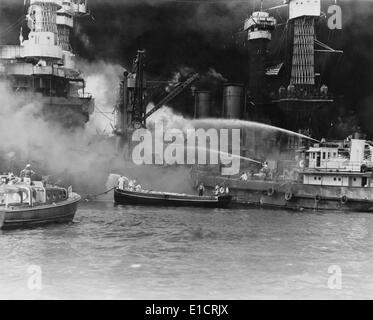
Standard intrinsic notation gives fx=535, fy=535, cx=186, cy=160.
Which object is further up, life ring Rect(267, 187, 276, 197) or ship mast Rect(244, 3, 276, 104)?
ship mast Rect(244, 3, 276, 104)

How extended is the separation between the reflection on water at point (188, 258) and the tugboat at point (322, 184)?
7.64 meters

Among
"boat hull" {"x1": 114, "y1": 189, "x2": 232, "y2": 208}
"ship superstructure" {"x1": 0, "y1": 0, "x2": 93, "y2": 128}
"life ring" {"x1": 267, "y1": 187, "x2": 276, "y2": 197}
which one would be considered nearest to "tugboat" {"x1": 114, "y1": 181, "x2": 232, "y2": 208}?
"boat hull" {"x1": 114, "y1": 189, "x2": 232, "y2": 208}

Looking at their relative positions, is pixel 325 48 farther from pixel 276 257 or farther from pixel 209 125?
pixel 276 257

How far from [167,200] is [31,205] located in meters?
18.1

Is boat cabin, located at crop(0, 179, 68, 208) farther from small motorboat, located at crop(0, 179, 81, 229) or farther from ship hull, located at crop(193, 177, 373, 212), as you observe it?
ship hull, located at crop(193, 177, 373, 212)

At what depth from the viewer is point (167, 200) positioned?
164ft

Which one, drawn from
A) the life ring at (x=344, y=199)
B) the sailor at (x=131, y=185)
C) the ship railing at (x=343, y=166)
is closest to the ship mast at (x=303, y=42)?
the ship railing at (x=343, y=166)

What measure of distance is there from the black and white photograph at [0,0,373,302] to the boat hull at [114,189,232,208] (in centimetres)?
13

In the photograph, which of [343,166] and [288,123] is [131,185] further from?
[288,123]

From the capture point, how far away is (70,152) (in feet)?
190

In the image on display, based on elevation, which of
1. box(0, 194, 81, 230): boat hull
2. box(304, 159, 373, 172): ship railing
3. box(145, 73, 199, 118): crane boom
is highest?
box(145, 73, 199, 118): crane boom

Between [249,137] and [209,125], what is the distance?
602 centimetres

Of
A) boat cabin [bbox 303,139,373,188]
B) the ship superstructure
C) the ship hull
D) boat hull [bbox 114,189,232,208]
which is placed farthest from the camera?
the ship superstructure

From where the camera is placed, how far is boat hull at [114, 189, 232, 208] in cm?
4928
